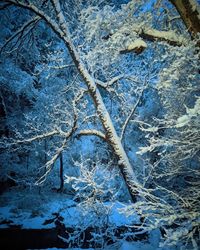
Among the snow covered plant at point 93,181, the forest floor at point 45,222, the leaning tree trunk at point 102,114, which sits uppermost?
the leaning tree trunk at point 102,114

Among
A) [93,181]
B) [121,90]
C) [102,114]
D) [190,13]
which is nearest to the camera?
[190,13]

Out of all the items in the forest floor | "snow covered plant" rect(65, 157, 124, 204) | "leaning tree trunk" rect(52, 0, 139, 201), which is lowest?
the forest floor

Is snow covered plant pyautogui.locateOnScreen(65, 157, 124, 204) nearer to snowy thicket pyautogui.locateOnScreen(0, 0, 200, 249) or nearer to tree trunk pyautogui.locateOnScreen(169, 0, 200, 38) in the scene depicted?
snowy thicket pyautogui.locateOnScreen(0, 0, 200, 249)

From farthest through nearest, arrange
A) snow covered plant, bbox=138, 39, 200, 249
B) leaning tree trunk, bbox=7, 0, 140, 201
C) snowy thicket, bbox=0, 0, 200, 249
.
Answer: leaning tree trunk, bbox=7, 0, 140, 201, snowy thicket, bbox=0, 0, 200, 249, snow covered plant, bbox=138, 39, 200, 249

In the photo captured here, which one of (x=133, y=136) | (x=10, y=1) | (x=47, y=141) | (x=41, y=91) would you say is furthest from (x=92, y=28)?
(x=133, y=136)

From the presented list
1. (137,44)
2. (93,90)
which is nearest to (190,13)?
(137,44)

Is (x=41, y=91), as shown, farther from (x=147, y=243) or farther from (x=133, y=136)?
(x=147, y=243)

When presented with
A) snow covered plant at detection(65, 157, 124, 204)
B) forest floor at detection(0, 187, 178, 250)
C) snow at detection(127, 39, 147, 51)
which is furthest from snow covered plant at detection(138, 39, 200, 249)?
forest floor at detection(0, 187, 178, 250)

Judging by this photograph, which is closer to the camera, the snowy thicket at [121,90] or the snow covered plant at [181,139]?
the snow covered plant at [181,139]

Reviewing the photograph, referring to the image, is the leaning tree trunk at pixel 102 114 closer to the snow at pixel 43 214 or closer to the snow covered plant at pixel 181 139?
the snow covered plant at pixel 181 139

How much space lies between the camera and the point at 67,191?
1791 centimetres

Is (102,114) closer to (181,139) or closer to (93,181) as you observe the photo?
(93,181)

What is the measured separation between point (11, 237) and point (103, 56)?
9.41 m

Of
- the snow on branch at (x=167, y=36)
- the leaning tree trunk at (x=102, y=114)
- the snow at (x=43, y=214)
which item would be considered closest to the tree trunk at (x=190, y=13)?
the snow on branch at (x=167, y=36)
